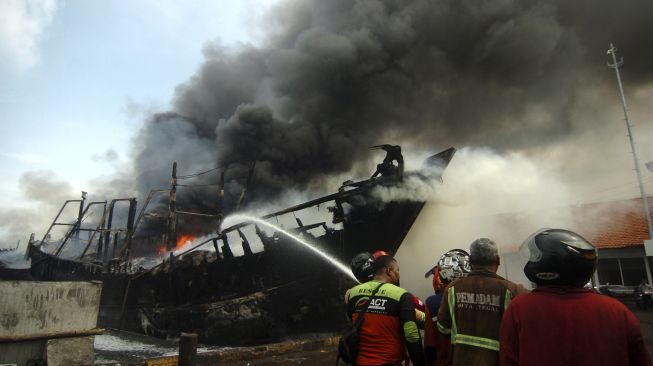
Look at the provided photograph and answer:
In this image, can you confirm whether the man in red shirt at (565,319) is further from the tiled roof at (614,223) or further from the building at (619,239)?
the tiled roof at (614,223)

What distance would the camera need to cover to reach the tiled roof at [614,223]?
55.0 ft

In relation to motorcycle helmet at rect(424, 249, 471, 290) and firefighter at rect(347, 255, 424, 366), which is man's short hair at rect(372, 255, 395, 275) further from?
motorcycle helmet at rect(424, 249, 471, 290)

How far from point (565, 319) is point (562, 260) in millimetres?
265

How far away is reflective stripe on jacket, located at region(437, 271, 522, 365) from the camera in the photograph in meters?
2.46

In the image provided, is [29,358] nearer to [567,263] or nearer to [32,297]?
[32,297]

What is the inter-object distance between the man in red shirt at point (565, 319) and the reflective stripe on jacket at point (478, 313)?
738mm

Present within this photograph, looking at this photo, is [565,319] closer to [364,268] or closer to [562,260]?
[562,260]

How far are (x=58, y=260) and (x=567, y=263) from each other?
22936 mm

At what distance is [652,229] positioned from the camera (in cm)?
1545

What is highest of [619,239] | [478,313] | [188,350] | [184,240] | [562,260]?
[184,240]

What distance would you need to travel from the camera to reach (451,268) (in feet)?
10.9

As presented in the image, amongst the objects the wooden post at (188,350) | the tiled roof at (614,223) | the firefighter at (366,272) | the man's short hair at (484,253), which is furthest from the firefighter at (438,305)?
the tiled roof at (614,223)

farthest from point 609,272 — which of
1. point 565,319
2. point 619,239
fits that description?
point 565,319

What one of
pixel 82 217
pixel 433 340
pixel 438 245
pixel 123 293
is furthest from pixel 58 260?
pixel 433 340
